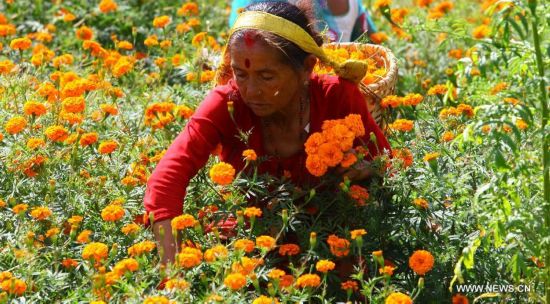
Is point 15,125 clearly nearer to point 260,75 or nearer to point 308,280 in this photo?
point 260,75

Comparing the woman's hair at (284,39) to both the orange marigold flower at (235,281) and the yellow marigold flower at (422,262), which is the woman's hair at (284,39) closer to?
the yellow marigold flower at (422,262)

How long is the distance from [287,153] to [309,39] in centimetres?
40

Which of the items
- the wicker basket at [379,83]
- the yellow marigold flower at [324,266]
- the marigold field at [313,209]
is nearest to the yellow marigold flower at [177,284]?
the marigold field at [313,209]

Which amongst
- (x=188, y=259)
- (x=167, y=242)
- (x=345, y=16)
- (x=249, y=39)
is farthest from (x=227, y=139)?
(x=345, y=16)

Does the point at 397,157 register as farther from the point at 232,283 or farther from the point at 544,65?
the point at 232,283

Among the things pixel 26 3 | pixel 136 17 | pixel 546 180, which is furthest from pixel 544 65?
pixel 26 3

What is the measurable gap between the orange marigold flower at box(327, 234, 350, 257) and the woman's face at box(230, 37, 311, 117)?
59 centimetres

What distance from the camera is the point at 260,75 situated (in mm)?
3277

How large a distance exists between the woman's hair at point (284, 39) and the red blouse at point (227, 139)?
0.18m

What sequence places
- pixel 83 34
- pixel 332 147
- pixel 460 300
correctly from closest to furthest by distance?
pixel 460 300, pixel 332 147, pixel 83 34

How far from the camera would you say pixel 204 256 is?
2.82 meters

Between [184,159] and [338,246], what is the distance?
67cm

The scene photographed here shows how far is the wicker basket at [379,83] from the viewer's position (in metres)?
3.82

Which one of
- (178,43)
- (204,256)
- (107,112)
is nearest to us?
(204,256)
